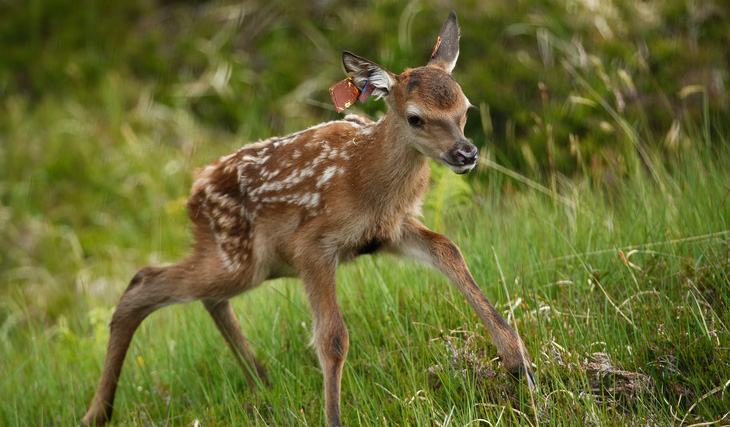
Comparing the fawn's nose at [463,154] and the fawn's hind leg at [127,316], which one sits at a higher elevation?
the fawn's nose at [463,154]

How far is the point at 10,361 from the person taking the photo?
22.0 feet

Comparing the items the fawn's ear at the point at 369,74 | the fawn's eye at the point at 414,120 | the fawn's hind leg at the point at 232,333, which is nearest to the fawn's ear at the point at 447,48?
the fawn's ear at the point at 369,74

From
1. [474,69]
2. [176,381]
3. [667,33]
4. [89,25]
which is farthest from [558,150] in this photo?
[89,25]

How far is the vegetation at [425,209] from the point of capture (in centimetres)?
433

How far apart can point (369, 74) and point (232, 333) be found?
207cm

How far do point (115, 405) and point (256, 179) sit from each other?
191cm

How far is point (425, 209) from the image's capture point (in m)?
6.99

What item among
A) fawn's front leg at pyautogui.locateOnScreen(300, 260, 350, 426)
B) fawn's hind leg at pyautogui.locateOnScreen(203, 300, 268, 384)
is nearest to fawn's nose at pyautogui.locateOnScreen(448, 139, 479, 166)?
Result: fawn's front leg at pyautogui.locateOnScreen(300, 260, 350, 426)

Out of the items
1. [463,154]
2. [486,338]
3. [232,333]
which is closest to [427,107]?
[463,154]

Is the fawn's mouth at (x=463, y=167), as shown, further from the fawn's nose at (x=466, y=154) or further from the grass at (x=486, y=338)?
the grass at (x=486, y=338)

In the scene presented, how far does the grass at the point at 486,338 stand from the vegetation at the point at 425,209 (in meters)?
0.02

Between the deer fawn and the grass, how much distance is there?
0.74 ft

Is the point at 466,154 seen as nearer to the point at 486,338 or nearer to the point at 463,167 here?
the point at 463,167

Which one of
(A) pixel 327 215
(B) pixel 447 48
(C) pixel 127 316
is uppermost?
(B) pixel 447 48
